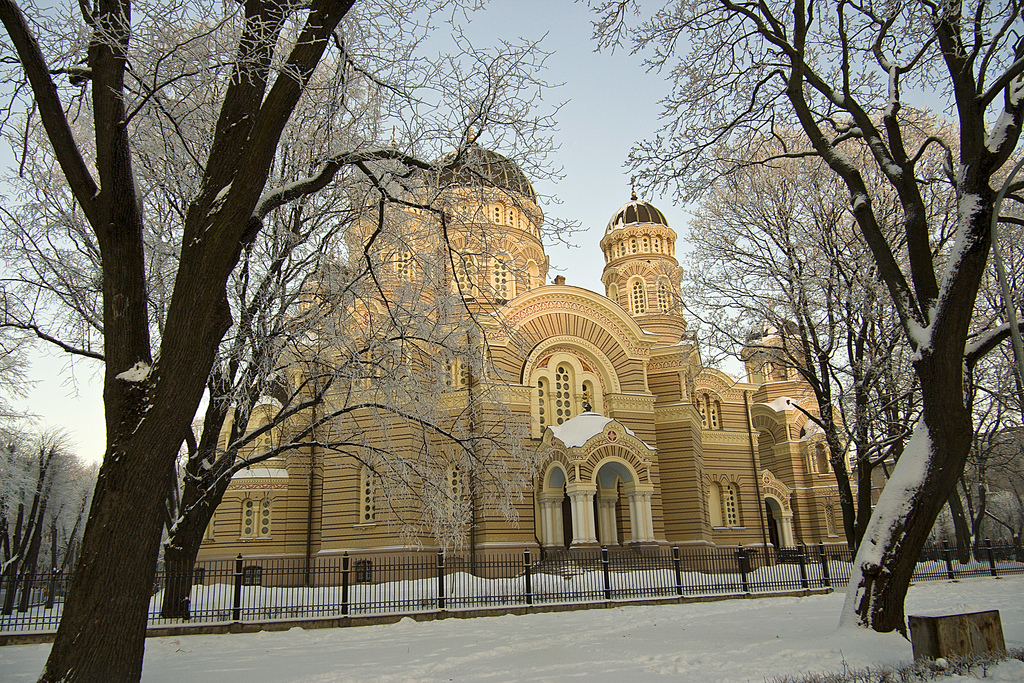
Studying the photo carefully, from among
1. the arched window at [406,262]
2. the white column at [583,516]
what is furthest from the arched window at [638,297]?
the arched window at [406,262]

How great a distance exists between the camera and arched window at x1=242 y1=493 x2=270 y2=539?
957 inches

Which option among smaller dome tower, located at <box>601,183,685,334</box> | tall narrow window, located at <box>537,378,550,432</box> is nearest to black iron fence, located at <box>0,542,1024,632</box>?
tall narrow window, located at <box>537,378,550,432</box>

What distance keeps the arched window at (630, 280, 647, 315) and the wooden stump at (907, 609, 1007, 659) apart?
2725 cm

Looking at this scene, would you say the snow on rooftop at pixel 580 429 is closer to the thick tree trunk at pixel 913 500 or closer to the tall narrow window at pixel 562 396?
the tall narrow window at pixel 562 396

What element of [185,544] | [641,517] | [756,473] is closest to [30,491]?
[185,544]

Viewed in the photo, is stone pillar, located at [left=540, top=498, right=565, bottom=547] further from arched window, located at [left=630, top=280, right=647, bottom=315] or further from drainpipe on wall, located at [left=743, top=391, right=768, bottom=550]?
arched window, located at [left=630, top=280, right=647, bottom=315]

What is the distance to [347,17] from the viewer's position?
7312 millimetres

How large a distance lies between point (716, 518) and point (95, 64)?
93.5 ft

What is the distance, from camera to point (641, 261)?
34031mm

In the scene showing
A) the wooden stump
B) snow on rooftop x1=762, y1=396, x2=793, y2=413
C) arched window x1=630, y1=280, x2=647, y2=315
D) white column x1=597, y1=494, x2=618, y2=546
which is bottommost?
the wooden stump

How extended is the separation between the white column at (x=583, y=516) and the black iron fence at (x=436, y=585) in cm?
51

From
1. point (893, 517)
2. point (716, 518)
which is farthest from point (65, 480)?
point (893, 517)

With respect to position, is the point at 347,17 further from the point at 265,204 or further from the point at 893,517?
the point at 893,517

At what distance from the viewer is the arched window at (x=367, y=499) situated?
22423mm
